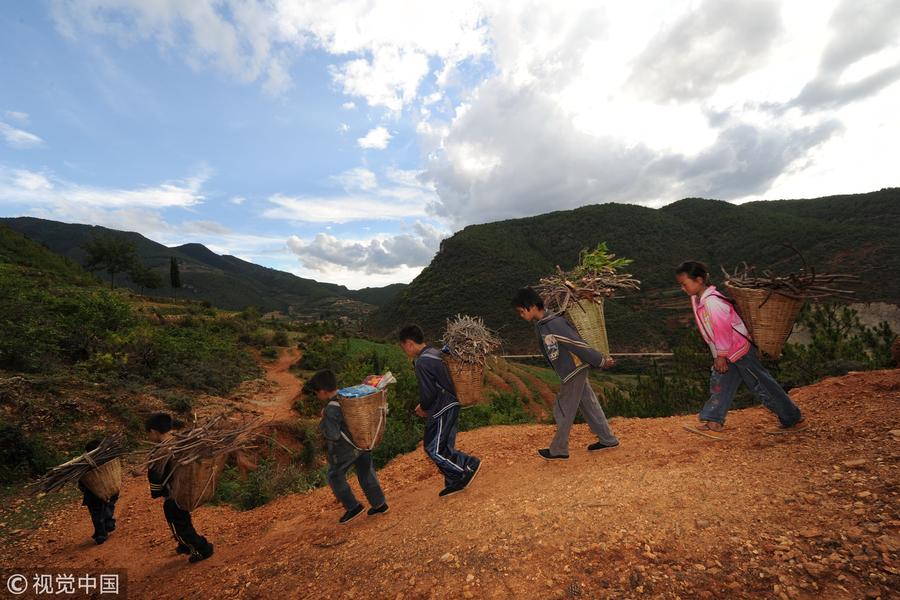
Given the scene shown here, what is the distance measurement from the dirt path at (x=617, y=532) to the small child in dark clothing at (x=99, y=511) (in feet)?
0.51

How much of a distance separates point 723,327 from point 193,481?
554cm

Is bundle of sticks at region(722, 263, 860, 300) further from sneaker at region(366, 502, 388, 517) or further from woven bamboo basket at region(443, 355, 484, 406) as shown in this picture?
sneaker at region(366, 502, 388, 517)

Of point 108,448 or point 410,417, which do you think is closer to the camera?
point 108,448

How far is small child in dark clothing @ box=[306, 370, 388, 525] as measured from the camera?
4227 millimetres

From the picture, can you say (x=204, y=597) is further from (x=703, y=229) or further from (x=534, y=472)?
(x=703, y=229)

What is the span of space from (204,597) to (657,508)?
376cm

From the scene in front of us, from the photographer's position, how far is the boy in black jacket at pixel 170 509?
13.1 feet

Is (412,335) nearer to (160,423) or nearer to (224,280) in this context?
(160,423)

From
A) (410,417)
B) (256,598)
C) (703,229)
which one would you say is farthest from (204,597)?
(703,229)

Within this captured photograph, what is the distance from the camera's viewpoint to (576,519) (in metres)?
3.32

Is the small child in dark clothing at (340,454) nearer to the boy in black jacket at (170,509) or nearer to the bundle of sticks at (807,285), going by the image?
the boy in black jacket at (170,509)

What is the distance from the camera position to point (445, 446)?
4.52m

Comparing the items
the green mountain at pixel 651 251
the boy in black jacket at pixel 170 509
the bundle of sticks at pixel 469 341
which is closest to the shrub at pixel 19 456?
the boy in black jacket at pixel 170 509

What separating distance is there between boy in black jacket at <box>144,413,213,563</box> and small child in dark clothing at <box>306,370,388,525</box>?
4.73 feet
